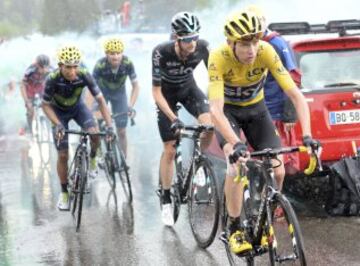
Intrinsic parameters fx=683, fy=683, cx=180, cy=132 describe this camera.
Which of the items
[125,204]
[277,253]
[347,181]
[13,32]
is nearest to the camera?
[277,253]

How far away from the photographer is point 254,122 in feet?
18.5

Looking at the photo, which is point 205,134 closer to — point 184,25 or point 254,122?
point 184,25

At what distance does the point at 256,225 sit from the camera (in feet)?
16.5

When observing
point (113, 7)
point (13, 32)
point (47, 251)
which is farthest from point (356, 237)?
point (13, 32)

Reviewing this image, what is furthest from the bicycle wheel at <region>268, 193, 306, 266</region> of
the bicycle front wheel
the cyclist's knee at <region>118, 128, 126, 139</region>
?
the cyclist's knee at <region>118, 128, 126, 139</region>

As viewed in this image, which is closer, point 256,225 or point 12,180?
point 256,225

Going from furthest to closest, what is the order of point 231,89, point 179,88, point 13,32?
point 13,32 → point 179,88 → point 231,89

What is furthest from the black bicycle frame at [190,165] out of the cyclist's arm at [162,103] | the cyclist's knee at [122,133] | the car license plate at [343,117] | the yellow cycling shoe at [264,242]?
the cyclist's knee at [122,133]

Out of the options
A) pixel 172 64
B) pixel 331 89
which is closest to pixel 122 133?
pixel 172 64

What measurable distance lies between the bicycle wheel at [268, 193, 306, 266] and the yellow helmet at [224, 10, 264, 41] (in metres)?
1.18

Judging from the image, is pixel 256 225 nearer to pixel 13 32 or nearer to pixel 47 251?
pixel 47 251

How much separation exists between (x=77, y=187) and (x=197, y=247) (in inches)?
77.6

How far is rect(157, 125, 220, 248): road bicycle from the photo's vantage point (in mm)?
6172

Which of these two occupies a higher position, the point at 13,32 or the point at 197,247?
the point at 13,32
